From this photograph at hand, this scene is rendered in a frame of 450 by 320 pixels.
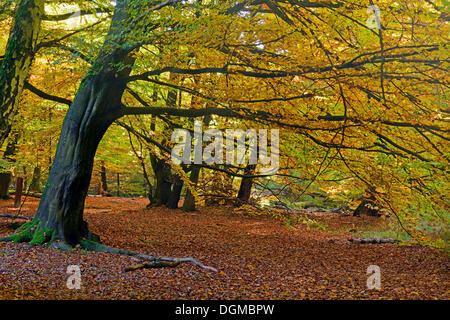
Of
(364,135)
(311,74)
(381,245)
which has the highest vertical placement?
(311,74)

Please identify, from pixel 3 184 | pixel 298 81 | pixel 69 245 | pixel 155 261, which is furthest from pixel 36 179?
pixel 298 81

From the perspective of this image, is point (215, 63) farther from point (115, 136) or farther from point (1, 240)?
point (115, 136)

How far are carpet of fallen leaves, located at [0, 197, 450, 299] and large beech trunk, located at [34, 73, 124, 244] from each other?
2.03 feet

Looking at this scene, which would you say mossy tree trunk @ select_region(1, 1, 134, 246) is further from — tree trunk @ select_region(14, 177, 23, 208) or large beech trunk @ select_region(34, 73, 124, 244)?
tree trunk @ select_region(14, 177, 23, 208)

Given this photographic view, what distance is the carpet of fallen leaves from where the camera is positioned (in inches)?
197

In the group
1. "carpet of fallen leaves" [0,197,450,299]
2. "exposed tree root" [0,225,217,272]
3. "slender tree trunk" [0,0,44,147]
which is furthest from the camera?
"exposed tree root" [0,225,217,272]

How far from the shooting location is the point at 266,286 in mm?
5609

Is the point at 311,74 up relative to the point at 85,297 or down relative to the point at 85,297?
up

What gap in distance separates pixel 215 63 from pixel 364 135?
2945mm
